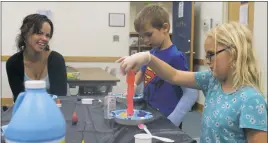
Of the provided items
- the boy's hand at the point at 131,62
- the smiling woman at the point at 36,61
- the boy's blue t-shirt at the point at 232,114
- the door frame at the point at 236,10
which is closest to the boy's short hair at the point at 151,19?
the boy's hand at the point at 131,62

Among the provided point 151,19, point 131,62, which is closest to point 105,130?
point 131,62

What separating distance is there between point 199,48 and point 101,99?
3.39 meters

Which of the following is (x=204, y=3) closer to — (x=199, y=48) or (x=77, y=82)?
(x=199, y=48)

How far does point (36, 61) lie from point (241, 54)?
5.28ft

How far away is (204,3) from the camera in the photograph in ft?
15.6

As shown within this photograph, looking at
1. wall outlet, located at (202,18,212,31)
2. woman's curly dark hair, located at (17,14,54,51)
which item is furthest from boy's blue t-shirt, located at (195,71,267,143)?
wall outlet, located at (202,18,212,31)

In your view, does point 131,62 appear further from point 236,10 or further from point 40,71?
point 236,10

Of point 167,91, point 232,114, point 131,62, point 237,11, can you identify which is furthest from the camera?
point 237,11

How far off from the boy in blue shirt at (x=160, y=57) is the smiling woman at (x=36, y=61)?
2.39 ft

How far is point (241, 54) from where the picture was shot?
1079 mm

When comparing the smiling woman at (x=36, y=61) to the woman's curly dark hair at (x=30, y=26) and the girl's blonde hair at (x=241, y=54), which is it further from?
the girl's blonde hair at (x=241, y=54)

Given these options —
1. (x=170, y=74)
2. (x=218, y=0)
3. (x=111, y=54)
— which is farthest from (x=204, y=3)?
(x=170, y=74)

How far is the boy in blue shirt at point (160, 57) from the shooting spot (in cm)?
167

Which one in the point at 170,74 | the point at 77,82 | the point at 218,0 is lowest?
the point at 77,82
